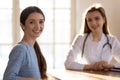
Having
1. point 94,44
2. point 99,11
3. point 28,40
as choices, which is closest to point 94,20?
point 99,11

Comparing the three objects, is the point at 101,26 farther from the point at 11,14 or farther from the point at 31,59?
the point at 11,14

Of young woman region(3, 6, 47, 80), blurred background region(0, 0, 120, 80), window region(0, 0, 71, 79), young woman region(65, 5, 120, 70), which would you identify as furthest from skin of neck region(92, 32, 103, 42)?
window region(0, 0, 71, 79)

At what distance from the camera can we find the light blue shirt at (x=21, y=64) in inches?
59.9

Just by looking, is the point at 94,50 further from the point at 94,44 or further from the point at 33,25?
the point at 33,25

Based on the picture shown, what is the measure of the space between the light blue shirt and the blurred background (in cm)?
232

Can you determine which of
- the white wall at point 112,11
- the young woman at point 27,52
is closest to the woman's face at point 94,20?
the young woman at point 27,52

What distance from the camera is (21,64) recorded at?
1581 mm

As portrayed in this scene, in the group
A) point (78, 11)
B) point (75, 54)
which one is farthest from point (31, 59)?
point (78, 11)

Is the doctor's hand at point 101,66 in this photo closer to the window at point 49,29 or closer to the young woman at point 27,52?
the young woman at point 27,52

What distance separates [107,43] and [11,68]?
4.47ft

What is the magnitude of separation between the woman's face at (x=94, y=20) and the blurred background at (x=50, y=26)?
128cm

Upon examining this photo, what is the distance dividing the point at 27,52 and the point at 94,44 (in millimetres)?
1182

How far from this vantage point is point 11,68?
1.52 m

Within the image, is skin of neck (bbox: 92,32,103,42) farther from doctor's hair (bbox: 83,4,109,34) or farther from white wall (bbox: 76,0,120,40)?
white wall (bbox: 76,0,120,40)
